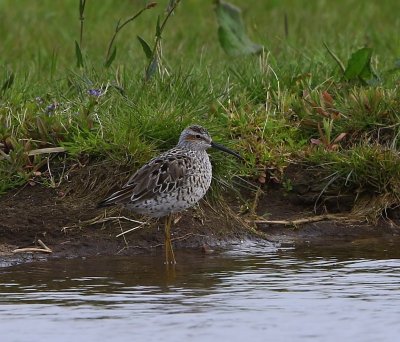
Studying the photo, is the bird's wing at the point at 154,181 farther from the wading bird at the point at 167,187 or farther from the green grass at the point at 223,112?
the green grass at the point at 223,112

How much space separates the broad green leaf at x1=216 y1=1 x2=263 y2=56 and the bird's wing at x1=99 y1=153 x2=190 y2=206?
3.24 metres

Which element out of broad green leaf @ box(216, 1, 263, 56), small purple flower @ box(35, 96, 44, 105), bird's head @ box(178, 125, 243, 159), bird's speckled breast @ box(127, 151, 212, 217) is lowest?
bird's speckled breast @ box(127, 151, 212, 217)

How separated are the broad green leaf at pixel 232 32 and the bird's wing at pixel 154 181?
3.24m

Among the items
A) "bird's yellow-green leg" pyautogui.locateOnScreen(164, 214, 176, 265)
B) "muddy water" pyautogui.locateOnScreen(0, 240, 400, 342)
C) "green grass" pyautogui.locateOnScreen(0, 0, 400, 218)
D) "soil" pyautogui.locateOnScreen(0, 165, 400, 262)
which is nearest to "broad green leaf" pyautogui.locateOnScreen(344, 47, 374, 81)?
"green grass" pyautogui.locateOnScreen(0, 0, 400, 218)

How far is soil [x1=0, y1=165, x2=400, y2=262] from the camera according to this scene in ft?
25.6

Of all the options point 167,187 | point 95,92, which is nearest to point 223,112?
point 95,92

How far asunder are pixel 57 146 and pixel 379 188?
2.18m

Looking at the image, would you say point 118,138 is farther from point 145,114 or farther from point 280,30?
point 280,30

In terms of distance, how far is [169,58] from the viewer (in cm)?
1076

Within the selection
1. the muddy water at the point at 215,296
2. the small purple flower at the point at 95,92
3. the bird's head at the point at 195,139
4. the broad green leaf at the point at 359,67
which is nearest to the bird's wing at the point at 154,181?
the bird's head at the point at 195,139

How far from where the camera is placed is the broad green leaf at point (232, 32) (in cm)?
1062

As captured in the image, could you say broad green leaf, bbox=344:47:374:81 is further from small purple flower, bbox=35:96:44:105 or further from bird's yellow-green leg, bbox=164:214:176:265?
bird's yellow-green leg, bbox=164:214:176:265

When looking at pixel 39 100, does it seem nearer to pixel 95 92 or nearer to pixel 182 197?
pixel 95 92

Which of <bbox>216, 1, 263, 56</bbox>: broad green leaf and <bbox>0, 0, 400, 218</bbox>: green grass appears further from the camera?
<bbox>216, 1, 263, 56</bbox>: broad green leaf
